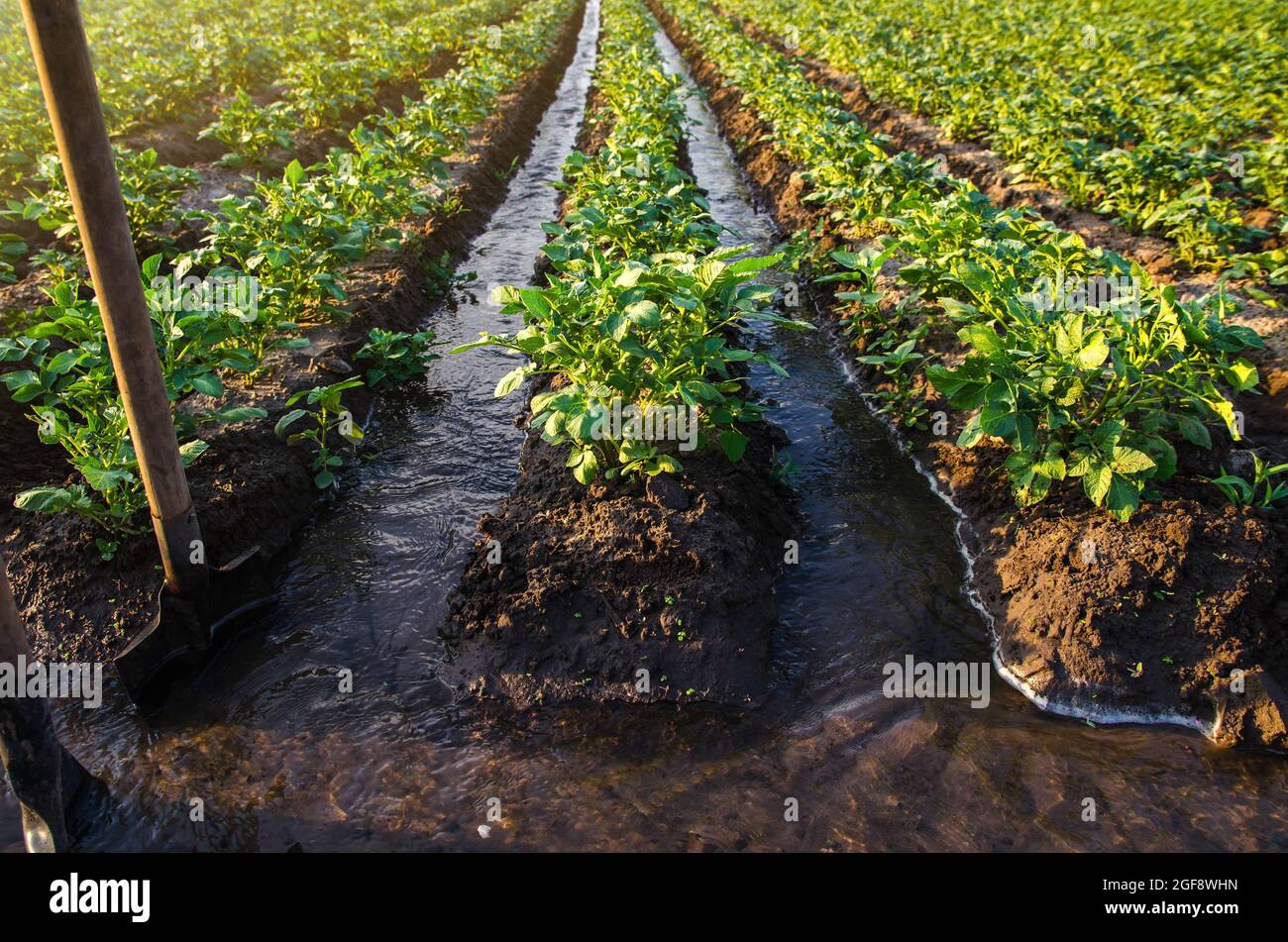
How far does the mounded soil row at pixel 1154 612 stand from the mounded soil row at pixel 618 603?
3.78ft

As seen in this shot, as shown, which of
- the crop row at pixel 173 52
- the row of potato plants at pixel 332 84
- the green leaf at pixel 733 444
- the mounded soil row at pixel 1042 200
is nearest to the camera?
the green leaf at pixel 733 444

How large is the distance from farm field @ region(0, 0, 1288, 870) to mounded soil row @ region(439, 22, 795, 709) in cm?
2

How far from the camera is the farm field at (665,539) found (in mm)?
2943

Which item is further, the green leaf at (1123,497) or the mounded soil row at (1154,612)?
the green leaf at (1123,497)

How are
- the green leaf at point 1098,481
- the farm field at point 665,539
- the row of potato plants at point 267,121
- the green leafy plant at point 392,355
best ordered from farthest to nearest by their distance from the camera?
the row of potato plants at point 267,121 → the green leafy plant at point 392,355 → the green leaf at point 1098,481 → the farm field at point 665,539

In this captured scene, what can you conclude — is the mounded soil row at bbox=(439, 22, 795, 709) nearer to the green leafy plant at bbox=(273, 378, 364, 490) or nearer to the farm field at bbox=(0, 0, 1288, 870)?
the farm field at bbox=(0, 0, 1288, 870)

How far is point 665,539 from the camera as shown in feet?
11.7

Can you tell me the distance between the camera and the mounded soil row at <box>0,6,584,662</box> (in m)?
3.44

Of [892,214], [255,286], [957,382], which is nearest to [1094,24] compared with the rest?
[892,214]

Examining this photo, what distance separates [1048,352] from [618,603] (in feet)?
7.57

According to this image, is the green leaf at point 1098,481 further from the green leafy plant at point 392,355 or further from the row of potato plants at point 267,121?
the row of potato plants at point 267,121

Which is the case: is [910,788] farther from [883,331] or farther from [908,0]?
[908,0]

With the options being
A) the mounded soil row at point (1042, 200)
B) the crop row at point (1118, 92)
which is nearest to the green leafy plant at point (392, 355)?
the mounded soil row at point (1042, 200)

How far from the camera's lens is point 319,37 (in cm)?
1334
